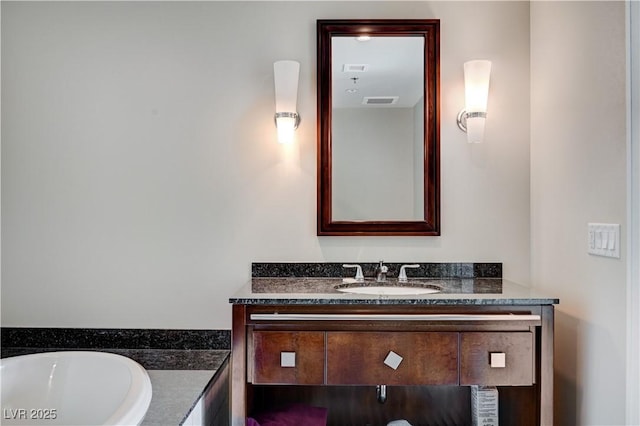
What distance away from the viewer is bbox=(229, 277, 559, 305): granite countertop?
67.9 inches

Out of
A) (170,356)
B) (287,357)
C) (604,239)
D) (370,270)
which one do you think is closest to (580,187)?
(604,239)

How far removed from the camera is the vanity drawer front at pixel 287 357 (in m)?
1.73

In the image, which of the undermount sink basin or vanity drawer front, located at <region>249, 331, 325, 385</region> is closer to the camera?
vanity drawer front, located at <region>249, 331, 325, 385</region>

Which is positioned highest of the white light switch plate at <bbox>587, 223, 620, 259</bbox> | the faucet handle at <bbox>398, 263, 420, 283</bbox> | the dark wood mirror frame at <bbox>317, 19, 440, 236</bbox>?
the dark wood mirror frame at <bbox>317, 19, 440, 236</bbox>

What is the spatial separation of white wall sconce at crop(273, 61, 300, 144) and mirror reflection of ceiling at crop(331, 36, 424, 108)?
0.20 meters

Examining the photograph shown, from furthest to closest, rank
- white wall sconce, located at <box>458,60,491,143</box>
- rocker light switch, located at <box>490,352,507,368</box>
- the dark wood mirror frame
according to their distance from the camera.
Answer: the dark wood mirror frame
white wall sconce, located at <box>458,60,491,143</box>
rocker light switch, located at <box>490,352,507,368</box>

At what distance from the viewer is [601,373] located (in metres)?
1.62

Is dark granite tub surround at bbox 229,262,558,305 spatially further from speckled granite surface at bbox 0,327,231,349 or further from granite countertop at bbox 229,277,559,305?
speckled granite surface at bbox 0,327,231,349

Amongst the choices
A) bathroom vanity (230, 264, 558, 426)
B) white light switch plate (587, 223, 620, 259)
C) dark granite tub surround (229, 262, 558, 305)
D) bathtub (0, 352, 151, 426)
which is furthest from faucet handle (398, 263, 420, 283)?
bathtub (0, 352, 151, 426)

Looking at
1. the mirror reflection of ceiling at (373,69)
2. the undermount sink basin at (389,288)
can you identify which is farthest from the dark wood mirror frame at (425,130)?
the undermount sink basin at (389,288)

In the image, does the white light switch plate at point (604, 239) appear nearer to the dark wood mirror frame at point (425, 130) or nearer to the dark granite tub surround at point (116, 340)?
the dark wood mirror frame at point (425, 130)

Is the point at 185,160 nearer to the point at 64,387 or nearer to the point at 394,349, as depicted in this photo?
the point at 64,387

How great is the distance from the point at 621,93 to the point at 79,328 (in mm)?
2430

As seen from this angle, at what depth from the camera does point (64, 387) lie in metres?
1.89
